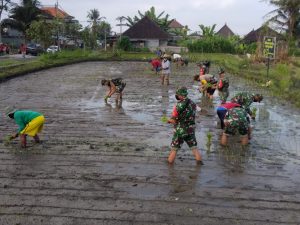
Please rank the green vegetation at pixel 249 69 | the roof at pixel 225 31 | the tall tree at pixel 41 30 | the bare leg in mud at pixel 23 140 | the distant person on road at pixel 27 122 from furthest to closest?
1. the roof at pixel 225 31
2. the tall tree at pixel 41 30
3. the green vegetation at pixel 249 69
4. the bare leg in mud at pixel 23 140
5. the distant person on road at pixel 27 122

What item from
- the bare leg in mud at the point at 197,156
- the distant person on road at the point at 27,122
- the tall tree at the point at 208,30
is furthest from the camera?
the tall tree at the point at 208,30

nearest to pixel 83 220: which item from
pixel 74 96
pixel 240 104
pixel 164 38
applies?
pixel 240 104

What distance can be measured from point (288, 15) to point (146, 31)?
16.8 m

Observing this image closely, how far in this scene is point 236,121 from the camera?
25.7ft

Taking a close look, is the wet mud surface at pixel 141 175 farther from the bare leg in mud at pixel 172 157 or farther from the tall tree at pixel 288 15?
the tall tree at pixel 288 15

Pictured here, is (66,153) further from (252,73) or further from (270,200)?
(252,73)

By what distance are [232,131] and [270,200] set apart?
2395mm

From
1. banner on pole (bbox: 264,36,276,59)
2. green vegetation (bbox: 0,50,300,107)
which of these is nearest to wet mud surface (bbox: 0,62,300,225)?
green vegetation (bbox: 0,50,300,107)

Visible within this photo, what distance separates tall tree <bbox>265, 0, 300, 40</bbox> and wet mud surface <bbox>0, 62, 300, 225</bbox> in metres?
34.0

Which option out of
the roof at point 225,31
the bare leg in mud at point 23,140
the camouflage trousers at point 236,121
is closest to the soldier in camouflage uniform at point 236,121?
the camouflage trousers at point 236,121

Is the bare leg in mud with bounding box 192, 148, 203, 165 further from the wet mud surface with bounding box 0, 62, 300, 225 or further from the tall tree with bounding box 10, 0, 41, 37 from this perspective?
the tall tree with bounding box 10, 0, 41, 37

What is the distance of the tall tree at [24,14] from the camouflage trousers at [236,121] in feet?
166

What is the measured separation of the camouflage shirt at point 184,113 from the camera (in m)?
6.81

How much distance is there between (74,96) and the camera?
1552 centimetres
